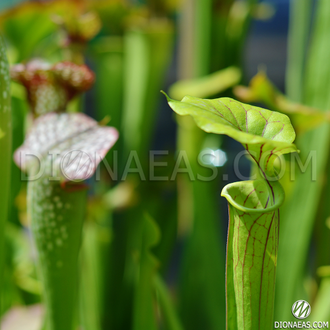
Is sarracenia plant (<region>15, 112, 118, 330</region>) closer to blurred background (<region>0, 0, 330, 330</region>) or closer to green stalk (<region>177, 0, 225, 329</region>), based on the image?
blurred background (<region>0, 0, 330, 330</region>)

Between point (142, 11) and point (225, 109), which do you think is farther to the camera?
point (142, 11)

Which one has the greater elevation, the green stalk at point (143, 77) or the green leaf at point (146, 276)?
the green stalk at point (143, 77)

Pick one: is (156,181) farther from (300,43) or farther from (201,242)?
(300,43)

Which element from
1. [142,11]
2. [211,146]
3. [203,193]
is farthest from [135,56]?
[203,193]

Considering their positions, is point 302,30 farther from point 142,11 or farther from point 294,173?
point 142,11

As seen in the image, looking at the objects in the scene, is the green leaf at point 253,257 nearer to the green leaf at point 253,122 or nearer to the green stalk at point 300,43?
the green leaf at point 253,122

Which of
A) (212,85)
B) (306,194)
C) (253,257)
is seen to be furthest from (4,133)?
(306,194)

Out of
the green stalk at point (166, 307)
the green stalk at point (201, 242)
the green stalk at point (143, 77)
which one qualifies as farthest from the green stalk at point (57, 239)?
the green stalk at point (143, 77)
